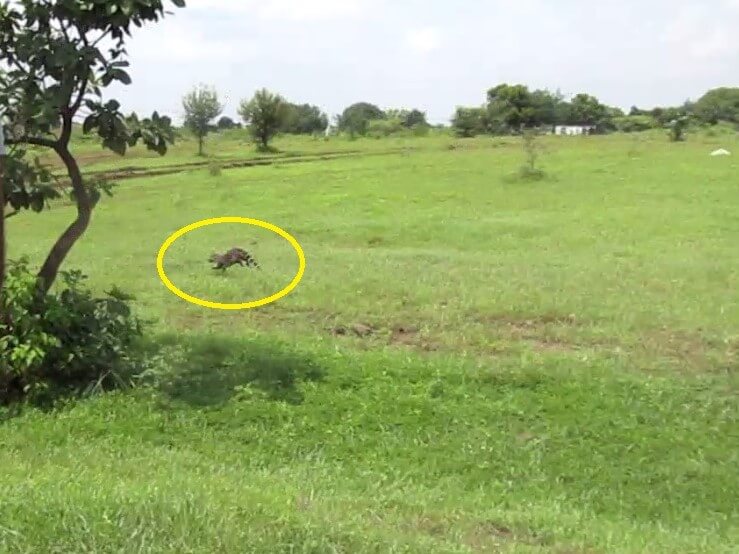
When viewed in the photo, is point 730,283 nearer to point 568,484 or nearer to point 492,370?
point 492,370

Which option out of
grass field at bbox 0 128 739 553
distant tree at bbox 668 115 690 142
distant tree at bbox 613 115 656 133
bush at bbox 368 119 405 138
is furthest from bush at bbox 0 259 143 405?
distant tree at bbox 613 115 656 133

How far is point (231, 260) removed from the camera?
11297 mm

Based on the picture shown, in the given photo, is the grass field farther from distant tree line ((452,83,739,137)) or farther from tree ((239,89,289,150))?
distant tree line ((452,83,739,137))

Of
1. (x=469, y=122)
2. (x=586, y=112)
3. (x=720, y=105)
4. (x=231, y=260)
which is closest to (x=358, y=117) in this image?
(x=469, y=122)

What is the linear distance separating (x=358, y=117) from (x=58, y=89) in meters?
61.6

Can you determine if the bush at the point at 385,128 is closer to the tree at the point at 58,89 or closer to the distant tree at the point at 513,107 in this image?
the distant tree at the point at 513,107

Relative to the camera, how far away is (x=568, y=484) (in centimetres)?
548

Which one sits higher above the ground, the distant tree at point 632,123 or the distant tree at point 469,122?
the distant tree at point 469,122

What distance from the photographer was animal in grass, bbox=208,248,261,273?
11.2 meters

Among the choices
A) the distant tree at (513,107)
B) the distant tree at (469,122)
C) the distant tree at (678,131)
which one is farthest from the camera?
the distant tree at (513,107)

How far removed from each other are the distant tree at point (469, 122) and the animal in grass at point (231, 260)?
138 feet

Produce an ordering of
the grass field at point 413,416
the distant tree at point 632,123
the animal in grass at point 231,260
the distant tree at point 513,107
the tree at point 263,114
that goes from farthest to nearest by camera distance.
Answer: the distant tree at point 513,107 → the distant tree at point 632,123 → the tree at point 263,114 → the animal in grass at point 231,260 → the grass field at point 413,416

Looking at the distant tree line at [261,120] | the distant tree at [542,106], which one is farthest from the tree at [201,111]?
the distant tree at [542,106]

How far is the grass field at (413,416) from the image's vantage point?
3.69m
